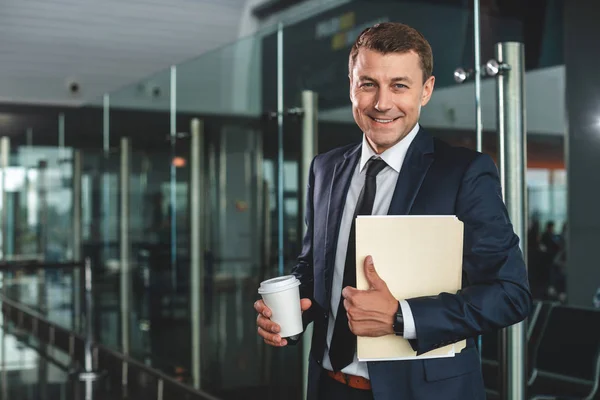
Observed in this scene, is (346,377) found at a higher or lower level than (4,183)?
lower

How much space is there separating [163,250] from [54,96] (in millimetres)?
4488

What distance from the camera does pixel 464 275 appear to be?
1331 millimetres

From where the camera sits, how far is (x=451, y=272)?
1259mm

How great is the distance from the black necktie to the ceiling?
749 centimetres

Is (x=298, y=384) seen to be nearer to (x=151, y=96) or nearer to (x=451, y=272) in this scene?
(x=451, y=272)

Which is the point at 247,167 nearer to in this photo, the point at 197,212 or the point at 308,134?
the point at 308,134

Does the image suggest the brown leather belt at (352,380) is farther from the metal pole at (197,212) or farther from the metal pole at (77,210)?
the metal pole at (77,210)

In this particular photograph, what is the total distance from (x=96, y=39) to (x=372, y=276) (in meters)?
8.18

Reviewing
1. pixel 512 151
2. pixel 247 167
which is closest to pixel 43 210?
pixel 247 167

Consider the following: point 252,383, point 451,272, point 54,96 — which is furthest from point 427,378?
point 54,96

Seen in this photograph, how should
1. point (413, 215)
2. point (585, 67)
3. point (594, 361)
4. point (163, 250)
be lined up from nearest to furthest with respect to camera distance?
point (413, 215) < point (585, 67) < point (594, 361) < point (163, 250)

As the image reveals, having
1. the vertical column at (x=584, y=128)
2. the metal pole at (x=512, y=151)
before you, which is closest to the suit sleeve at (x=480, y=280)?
the metal pole at (x=512, y=151)

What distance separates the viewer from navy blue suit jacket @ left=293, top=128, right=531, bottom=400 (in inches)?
47.4

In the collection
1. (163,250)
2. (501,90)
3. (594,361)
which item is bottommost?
(594,361)
